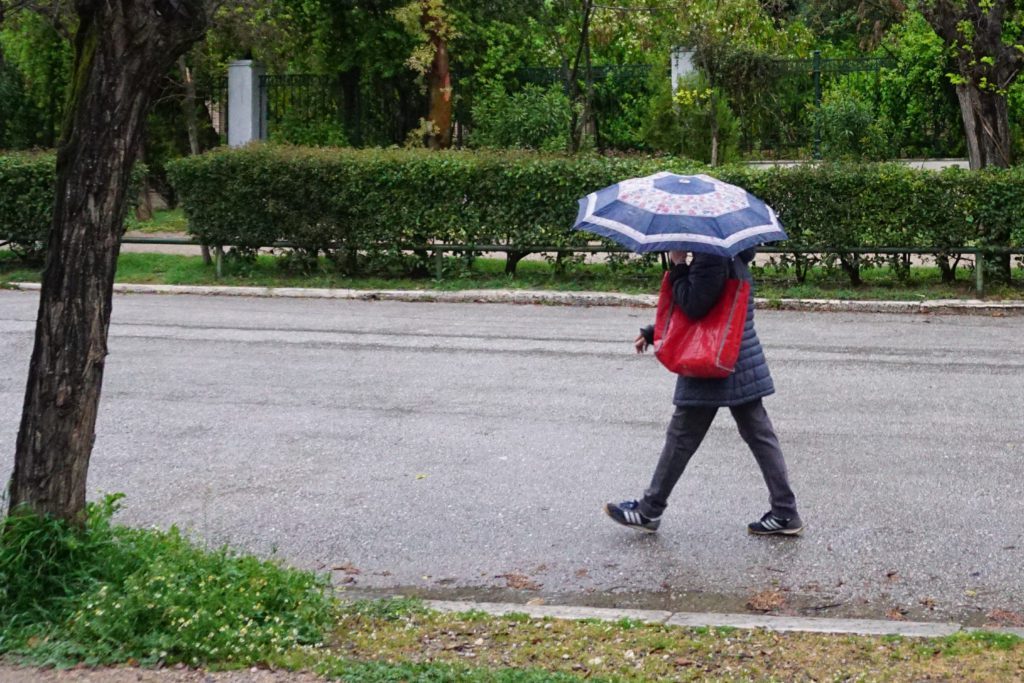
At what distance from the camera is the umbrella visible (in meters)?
6.14

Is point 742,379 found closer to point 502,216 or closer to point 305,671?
point 305,671

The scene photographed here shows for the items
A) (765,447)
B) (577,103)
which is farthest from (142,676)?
(577,103)

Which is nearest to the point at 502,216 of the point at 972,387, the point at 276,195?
the point at 276,195

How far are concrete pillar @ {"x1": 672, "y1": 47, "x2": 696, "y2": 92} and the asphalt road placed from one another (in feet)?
38.1

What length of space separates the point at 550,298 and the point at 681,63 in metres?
10.6

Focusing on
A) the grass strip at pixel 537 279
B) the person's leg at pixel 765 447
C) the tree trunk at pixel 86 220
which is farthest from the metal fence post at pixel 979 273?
the tree trunk at pixel 86 220

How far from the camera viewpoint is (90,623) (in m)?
5.08

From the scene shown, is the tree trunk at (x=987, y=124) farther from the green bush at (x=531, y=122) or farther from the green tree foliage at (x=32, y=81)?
the green tree foliage at (x=32, y=81)

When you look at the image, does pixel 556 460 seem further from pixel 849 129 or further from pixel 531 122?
pixel 849 129

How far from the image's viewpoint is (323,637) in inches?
207

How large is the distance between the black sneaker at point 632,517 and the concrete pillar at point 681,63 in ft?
59.9

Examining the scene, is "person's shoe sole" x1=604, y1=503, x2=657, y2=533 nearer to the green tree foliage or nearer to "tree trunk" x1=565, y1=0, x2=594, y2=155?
"tree trunk" x1=565, y1=0, x2=594, y2=155

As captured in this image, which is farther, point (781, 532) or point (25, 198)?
point (25, 198)

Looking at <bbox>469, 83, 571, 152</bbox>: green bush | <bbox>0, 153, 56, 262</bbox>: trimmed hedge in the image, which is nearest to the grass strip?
<bbox>0, 153, 56, 262</bbox>: trimmed hedge
